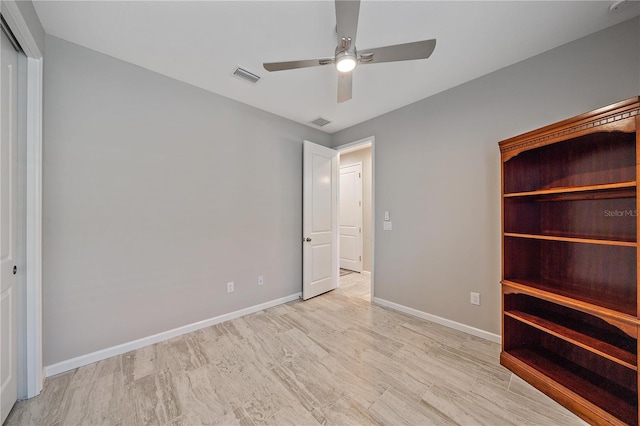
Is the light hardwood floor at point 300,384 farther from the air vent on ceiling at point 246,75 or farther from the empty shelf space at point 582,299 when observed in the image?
the air vent on ceiling at point 246,75

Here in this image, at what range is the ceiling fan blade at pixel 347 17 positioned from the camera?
1.25 meters

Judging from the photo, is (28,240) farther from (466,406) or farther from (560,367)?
(560,367)

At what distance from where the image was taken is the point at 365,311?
3.00 metres

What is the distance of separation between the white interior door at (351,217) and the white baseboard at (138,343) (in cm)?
237

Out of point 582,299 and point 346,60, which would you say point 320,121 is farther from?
point 582,299

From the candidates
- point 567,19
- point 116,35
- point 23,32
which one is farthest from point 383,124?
point 23,32

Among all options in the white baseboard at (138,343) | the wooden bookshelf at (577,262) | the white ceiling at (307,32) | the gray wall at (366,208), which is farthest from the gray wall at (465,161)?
the white baseboard at (138,343)

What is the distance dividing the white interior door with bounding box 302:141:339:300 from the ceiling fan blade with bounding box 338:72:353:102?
145 cm

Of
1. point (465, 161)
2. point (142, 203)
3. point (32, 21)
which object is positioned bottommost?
point (142, 203)

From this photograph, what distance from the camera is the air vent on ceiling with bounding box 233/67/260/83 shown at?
2237 millimetres

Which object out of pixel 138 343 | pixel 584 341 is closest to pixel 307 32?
pixel 584 341

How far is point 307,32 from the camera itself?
176 cm

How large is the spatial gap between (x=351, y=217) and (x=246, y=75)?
11.2 ft

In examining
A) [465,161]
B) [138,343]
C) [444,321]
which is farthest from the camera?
[444,321]
